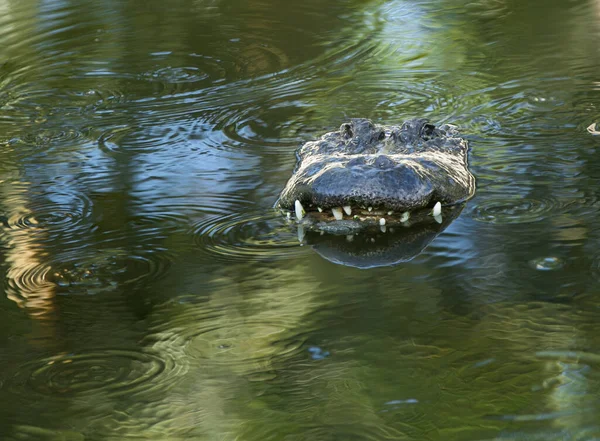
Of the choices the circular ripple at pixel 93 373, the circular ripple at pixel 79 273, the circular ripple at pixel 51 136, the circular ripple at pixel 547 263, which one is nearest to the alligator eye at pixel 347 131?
the circular ripple at pixel 79 273

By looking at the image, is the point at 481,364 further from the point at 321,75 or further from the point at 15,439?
the point at 321,75

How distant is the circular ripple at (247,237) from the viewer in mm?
4102

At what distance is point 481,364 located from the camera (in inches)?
118

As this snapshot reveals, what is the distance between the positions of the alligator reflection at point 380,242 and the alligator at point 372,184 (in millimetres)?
45

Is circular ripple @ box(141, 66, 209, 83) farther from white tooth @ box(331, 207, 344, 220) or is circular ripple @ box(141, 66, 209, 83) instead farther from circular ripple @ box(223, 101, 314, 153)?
white tooth @ box(331, 207, 344, 220)

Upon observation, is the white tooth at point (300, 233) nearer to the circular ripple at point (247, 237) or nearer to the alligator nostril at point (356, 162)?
the circular ripple at point (247, 237)

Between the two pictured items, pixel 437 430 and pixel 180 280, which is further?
pixel 180 280

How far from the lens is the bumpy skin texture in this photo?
4.22 meters

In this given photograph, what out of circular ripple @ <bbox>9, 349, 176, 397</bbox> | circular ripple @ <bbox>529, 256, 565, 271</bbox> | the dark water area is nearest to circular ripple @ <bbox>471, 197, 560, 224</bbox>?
the dark water area

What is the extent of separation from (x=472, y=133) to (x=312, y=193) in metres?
1.85

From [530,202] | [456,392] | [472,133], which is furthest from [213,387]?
[472,133]

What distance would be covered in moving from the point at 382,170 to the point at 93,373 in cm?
176

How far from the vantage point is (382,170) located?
4.27 metres

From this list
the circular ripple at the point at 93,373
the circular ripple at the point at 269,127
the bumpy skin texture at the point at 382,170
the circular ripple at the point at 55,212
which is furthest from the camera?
the circular ripple at the point at 269,127
